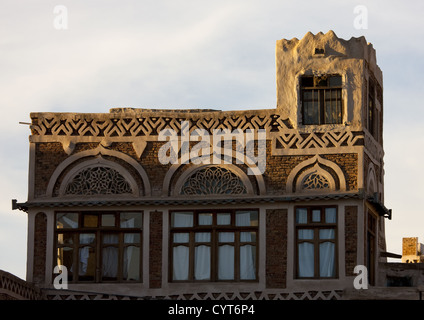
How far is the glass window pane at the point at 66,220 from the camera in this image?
37.0m

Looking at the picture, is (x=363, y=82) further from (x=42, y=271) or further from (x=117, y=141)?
(x=42, y=271)

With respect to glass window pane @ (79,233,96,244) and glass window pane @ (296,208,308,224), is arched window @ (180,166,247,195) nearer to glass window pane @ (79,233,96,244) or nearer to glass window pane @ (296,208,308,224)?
glass window pane @ (296,208,308,224)

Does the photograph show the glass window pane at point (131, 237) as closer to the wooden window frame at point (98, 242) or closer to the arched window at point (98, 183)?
the wooden window frame at point (98, 242)

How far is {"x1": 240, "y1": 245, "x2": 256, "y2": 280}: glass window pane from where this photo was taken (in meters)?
36.3

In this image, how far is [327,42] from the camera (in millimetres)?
37219

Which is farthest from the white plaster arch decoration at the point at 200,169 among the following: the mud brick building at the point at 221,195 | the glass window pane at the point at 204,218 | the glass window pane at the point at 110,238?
the glass window pane at the point at 110,238

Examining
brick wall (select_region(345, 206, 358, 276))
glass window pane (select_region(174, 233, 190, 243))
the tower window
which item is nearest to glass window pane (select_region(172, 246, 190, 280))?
glass window pane (select_region(174, 233, 190, 243))

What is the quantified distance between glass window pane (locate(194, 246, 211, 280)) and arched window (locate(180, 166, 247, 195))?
149cm

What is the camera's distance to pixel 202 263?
36.6 metres

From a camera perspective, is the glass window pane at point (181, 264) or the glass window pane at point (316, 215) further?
the glass window pane at point (181, 264)

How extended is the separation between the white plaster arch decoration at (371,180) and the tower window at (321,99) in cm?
157

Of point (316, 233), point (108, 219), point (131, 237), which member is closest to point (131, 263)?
point (131, 237)
